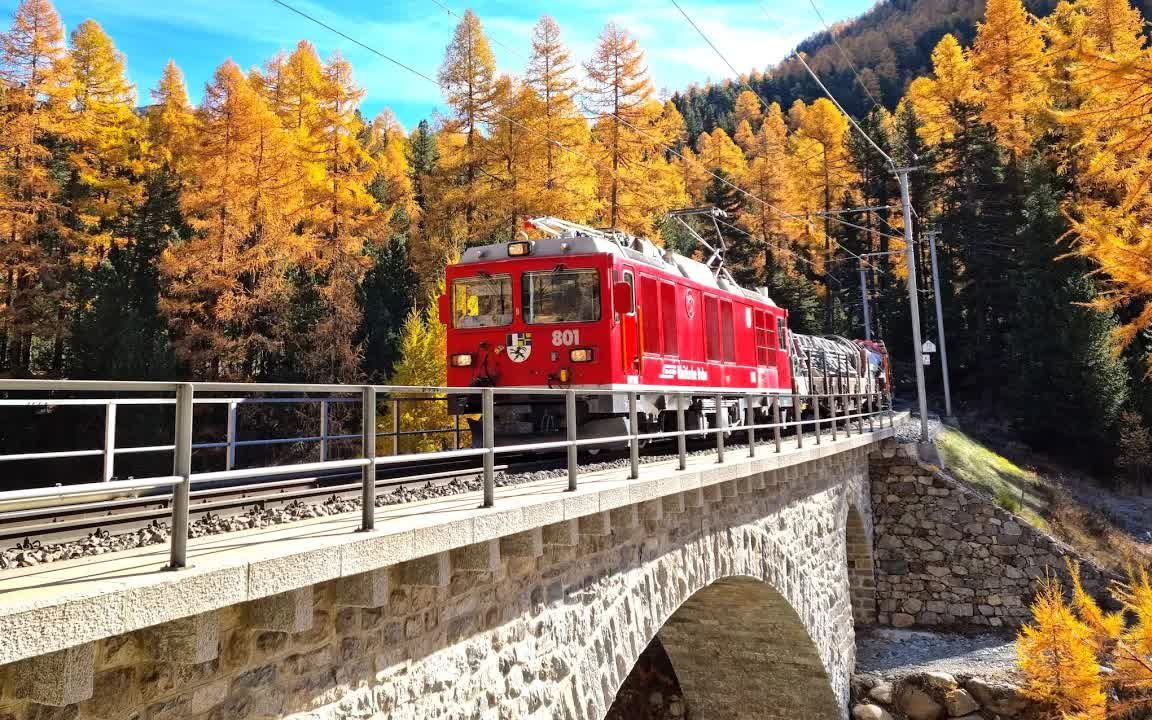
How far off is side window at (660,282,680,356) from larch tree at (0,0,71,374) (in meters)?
21.4

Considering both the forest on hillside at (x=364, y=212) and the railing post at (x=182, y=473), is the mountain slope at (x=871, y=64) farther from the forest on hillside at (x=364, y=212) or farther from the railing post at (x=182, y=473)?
the railing post at (x=182, y=473)

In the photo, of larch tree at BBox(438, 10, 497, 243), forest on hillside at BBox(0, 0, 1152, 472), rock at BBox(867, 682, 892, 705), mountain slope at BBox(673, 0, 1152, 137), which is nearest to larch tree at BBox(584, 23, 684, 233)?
forest on hillside at BBox(0, 0, 1152, 472)

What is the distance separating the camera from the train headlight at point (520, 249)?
10.6 metres

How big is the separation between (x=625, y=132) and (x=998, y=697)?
831 inches

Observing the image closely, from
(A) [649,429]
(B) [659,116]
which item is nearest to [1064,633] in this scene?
(A) [649,429]

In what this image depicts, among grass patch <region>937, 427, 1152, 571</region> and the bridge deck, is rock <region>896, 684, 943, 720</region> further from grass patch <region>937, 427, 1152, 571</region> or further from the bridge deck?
the bridge deck

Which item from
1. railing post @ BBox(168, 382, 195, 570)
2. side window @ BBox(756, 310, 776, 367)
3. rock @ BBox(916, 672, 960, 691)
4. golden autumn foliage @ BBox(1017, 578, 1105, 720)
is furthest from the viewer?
rock @ BBox(916, 672, 960, 691)

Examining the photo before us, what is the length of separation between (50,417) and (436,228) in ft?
44.5

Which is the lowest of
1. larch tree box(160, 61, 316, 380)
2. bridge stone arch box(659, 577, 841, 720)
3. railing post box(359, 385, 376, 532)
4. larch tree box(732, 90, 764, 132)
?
bridge stone arch box(659, 577, 841, 720)

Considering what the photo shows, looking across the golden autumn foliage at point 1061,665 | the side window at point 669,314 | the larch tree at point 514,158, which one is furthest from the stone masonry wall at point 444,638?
the larch tree at point 514,158

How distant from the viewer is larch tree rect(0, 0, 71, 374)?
23.7m

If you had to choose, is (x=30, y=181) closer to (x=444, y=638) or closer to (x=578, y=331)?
(x=578, y=331)

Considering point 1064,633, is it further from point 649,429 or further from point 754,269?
point 754,269

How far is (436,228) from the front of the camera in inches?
1126
